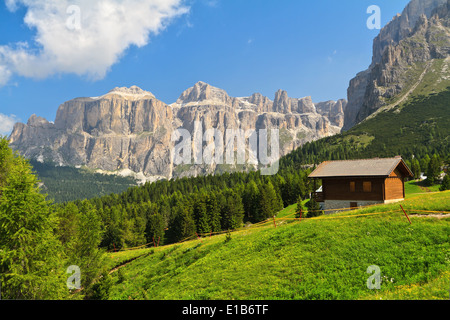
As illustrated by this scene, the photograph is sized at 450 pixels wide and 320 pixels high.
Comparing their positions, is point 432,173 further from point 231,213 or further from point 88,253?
point 88,253

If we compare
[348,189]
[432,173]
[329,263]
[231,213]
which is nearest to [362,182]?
[348,189]

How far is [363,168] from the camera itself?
116 feet

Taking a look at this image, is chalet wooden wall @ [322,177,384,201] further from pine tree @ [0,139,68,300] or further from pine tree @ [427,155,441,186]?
pine tree @ [427,155,441,186]

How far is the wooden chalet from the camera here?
3322 centimetres

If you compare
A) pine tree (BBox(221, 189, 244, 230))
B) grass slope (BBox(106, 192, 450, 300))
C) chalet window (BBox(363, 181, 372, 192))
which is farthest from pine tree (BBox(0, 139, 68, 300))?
pine tree (BBox(221, 189, 244, 230))

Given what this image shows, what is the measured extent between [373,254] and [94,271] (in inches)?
1213

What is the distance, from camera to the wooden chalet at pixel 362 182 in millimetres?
33219

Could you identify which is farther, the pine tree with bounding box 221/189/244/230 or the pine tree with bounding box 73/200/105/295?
the pine tree with bounding box 221/189/244/230

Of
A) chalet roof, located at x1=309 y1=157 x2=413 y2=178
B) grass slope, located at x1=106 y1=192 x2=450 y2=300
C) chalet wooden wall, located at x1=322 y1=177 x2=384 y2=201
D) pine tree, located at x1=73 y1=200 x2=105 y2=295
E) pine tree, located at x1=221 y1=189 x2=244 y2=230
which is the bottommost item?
pine tree, located at x1=221 y1=189 x2=244 y2=230

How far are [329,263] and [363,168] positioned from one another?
83.3 ft

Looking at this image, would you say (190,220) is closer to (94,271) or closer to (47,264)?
(94,271)

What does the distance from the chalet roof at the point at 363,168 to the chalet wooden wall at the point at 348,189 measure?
0.95 meters

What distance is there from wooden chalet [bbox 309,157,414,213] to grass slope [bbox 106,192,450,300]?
40.8 feet

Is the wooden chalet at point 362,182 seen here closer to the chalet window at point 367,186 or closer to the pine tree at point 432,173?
the chalet window at point 367,186
